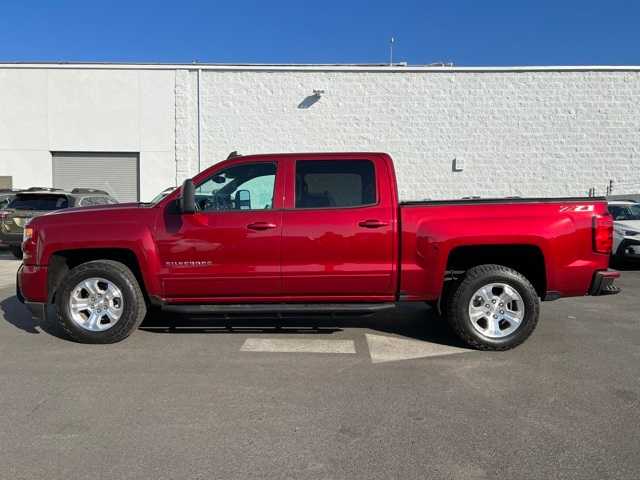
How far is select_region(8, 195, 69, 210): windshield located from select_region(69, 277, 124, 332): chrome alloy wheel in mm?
6491

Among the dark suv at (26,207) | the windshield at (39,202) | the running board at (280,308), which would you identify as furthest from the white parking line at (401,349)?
the windshield at (39,202)

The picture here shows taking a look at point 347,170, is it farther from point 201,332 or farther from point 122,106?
point 122,106

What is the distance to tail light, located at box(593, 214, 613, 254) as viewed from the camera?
475 centimetres

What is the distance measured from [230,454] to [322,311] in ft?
6.98

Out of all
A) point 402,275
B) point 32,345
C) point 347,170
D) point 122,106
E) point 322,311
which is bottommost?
point 32,345

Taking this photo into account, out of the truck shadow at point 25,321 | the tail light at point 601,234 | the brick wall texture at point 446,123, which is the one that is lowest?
the truck shadow at point 25,321

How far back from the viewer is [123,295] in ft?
16.1

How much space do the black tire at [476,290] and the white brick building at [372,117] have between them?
1313cm

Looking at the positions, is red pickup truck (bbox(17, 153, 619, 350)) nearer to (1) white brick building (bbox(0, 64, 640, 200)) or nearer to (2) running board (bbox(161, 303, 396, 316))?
(2) running board (bbox(161, 303, 396, 316))

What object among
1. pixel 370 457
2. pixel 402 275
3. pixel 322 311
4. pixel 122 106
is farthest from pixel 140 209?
pixel 122 106

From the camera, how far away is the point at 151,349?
489cm

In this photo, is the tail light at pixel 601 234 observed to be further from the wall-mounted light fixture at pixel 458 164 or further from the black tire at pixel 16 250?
the wall-mounted light fixture at pixel 458 164

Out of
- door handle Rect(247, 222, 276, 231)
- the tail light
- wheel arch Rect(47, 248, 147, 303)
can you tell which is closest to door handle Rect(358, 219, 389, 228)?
door handle Rect(247, 222, 276, 231)

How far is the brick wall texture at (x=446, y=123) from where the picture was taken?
17.2m
